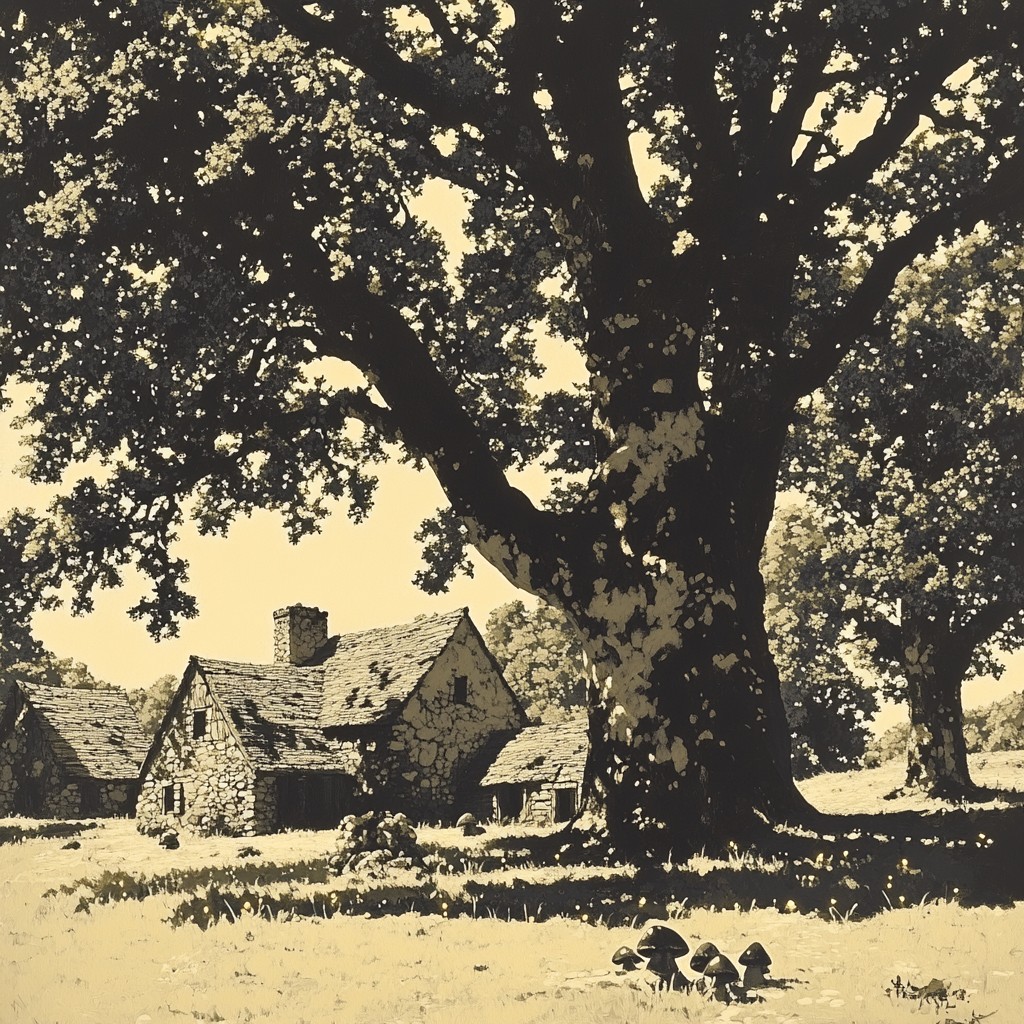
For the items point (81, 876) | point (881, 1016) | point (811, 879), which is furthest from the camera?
point (81, 876)

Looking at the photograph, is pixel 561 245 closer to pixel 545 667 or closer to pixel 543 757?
pixel 543 757

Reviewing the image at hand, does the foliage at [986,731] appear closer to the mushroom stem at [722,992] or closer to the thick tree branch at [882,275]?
the thick tree branch at [882,275]

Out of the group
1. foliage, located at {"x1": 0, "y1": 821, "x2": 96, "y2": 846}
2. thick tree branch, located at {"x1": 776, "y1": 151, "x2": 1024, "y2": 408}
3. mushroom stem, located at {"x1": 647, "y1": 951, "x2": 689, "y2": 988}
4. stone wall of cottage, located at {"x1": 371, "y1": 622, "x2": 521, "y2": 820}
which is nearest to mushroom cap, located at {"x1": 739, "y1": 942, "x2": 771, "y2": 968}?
mushroom stem, located at {"x1": 647, "y1": 951, "x2": 689, "y2": 988}

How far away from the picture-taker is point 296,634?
39.8 m

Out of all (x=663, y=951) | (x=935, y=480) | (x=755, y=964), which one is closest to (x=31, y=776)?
(x=935, y=480)

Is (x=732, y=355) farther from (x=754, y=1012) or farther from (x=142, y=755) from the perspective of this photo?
(x=142, y=755)

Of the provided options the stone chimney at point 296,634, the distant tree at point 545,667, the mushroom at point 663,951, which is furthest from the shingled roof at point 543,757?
the distant tree at point 545,667

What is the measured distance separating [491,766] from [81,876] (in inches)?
794

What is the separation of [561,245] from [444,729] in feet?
73.4

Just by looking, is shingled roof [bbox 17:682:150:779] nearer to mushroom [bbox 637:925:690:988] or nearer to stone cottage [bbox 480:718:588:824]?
stone cottage [bbox 480:718:588:824]

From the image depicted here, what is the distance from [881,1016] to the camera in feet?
24.9

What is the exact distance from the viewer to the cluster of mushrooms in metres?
7.98

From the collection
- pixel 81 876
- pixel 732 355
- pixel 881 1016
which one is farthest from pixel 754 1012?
pixel 81 876

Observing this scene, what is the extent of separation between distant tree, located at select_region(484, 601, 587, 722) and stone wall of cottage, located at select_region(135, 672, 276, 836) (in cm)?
3300
